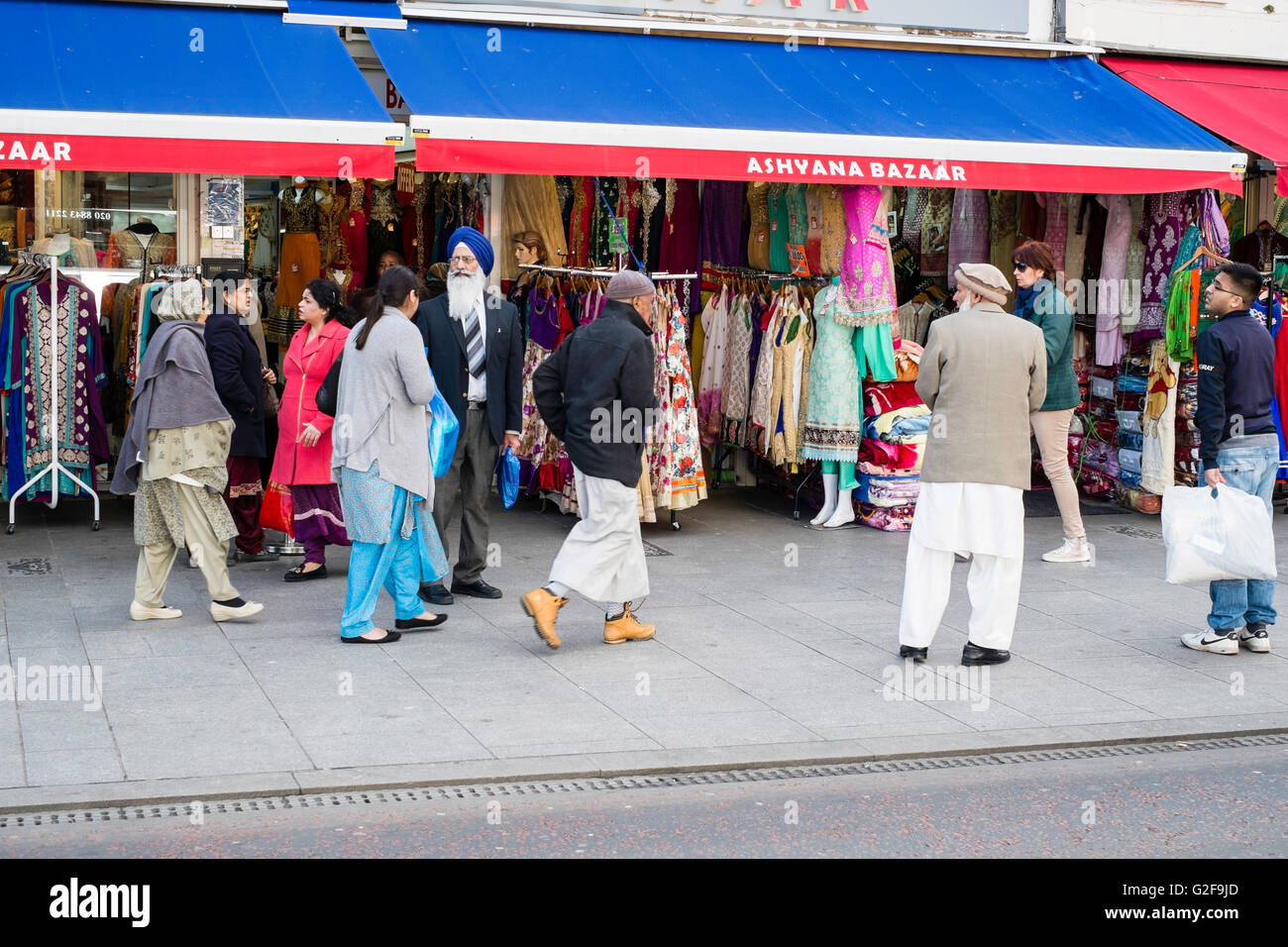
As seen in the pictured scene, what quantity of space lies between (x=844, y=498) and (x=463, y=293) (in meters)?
3.65

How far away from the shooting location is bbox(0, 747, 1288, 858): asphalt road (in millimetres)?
5172

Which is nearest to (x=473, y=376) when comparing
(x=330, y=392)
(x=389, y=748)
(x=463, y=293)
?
(x=463, y=293)

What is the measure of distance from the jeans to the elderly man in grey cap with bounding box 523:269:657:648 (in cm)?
284

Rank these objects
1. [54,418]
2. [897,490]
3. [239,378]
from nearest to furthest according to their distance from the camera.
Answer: [239,378]
[54,418]
[897,490]

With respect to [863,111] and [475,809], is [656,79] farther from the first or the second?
[475,809]

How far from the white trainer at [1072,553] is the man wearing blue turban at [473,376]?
367cm

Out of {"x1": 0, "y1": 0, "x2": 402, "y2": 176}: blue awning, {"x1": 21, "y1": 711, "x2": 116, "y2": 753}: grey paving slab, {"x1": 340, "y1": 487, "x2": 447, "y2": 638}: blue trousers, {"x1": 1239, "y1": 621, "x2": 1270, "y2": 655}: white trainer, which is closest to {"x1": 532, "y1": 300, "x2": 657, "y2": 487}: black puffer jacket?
{"x1": 340, "y1": 487, "x2": 447, "y2": 638}: blue trousers

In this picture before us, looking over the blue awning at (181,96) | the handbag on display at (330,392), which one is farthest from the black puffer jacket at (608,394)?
the blue awning at (181,96)

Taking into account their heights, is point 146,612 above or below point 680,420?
below

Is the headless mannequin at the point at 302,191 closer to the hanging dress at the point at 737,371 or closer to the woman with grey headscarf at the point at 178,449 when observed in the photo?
the hanging dress at the point at 737,371

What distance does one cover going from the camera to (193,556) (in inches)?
311

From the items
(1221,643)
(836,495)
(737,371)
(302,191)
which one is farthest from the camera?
(302,191)

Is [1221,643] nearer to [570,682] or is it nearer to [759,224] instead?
[570,682]

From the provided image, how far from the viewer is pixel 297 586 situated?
352 inches
